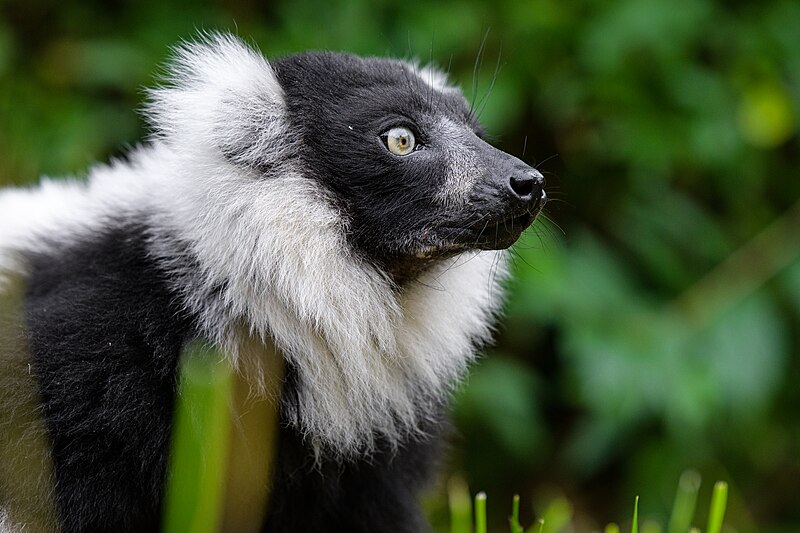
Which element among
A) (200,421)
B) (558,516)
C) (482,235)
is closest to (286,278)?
(200,421)

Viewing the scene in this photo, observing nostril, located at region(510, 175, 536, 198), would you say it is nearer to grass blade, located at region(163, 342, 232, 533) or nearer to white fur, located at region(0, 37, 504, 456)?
white fur, located at region(0, 37, 504, 456)

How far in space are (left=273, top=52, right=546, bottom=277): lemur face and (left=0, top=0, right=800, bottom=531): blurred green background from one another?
4.69 feet

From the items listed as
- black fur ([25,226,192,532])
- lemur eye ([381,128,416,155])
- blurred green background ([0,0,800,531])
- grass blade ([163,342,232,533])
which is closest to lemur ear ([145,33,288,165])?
lemur eye ([381,128,416,155])

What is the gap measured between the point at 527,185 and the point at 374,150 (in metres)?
0.41

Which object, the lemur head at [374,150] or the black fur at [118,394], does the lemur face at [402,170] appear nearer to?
the lemur head at [374,150]

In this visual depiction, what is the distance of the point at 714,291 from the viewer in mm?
4414

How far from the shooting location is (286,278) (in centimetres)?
255

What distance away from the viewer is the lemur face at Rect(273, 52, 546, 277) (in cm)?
259

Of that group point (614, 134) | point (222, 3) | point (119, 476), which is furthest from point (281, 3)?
point (119, 476)

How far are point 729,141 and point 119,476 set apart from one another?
303 cm

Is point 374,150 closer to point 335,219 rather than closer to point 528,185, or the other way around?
point 335,219

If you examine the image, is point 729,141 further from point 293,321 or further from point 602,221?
point 293,321

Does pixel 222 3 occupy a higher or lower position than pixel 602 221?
higher

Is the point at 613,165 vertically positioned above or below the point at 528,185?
below
